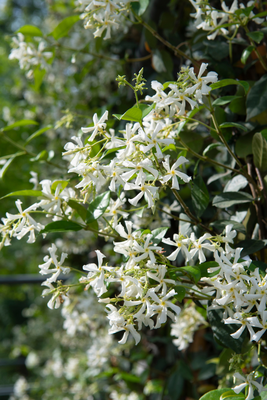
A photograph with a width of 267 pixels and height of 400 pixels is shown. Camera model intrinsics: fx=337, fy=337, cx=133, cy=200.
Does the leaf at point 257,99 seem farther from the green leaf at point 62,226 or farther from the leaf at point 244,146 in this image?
the green leaf at point 62,226

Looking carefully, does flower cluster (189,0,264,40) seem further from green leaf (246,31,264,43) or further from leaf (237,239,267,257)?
leaf (237,239,267,257)

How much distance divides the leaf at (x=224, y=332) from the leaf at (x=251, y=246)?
120 millimetres

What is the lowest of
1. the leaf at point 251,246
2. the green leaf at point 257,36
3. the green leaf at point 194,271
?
the leaf at point 251,246

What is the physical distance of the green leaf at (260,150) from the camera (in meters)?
0.62

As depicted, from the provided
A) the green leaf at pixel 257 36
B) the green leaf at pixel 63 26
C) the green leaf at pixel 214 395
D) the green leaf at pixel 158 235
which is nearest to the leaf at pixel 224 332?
the green leaf at pixel 214 395

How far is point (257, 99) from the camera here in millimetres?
662

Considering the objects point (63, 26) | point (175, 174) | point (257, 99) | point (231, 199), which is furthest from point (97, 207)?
point (63, 26)

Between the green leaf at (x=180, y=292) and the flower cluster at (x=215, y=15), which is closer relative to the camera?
the green leaf at (x=180, y=292)

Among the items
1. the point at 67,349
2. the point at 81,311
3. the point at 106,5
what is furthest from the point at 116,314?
the point at 67,349

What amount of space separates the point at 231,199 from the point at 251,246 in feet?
0.33

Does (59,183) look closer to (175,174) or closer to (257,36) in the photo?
(175,174)

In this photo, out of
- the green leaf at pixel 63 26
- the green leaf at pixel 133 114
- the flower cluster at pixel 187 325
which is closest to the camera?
the green leaf at pixel 133 114

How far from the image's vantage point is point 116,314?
0.48 m

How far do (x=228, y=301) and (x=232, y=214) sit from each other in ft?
1.00
